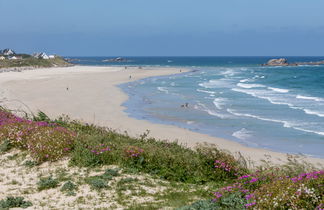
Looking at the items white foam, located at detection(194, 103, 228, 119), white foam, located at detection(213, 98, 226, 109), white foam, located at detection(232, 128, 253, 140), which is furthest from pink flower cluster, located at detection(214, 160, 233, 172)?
white foam, located at detection(213, 98, 226, 109)

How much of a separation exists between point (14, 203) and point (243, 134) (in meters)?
14.5

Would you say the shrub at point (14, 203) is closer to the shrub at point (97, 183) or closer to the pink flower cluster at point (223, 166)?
the shrub at point (97, 183)

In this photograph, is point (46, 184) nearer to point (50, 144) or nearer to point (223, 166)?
point (50, 144)

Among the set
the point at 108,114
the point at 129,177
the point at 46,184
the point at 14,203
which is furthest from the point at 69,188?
the point at 108,114

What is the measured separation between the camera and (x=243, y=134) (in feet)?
67.5

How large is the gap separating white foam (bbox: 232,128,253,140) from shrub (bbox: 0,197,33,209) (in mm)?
13332

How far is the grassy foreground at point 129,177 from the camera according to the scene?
706 centimetres

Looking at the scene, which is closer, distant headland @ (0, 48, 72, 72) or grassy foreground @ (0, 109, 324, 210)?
grassy foreground @ (0, 109, 324, 210)

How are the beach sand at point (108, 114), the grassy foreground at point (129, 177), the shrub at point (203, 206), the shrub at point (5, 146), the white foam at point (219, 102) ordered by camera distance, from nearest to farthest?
the grassy foreground at point (129, 177), the shrub at point (203, 206), the shrub at point (5, 146), the beach sand at point (108, 114), the white foam at point (219, 102)

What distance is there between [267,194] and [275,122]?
1794cm

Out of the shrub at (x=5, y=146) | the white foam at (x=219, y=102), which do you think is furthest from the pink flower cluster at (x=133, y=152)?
the white foam at (x=219, y=102)

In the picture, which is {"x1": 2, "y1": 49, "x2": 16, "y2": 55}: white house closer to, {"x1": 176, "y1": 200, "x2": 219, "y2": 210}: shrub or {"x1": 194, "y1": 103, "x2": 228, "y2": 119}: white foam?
{"x1": 194, "y1": 103, "x2": 228, "y2": 119}: white foam

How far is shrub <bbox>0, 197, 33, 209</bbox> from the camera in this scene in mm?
8190

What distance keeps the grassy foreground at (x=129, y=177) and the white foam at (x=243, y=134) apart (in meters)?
7.21
